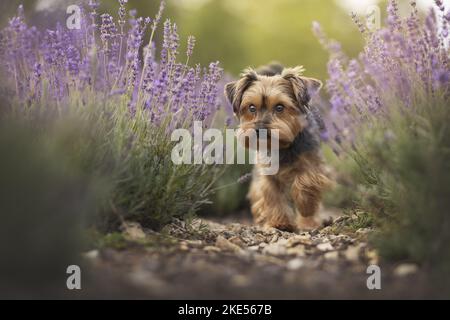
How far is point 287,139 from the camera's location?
5.43 metres

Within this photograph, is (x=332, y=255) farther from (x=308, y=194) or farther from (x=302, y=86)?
(x=302, y=86)


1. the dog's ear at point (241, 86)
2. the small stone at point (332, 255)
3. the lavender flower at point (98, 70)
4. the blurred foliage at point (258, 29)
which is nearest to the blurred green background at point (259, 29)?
the blurred foliage at point (258, 29)

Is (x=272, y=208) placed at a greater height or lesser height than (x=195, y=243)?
greater

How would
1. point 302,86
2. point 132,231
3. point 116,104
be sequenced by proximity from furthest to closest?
point 302,86 < point 116,104 < point 132,231

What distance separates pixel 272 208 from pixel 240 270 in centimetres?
287

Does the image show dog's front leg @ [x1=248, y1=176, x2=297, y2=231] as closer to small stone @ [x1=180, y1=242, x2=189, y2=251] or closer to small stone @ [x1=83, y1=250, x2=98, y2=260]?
small stone @ [x1=180, y1=242, x2=189, y2=251]

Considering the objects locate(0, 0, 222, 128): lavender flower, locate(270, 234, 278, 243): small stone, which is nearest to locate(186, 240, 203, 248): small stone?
locate(270, 234, 278, 243): small stone

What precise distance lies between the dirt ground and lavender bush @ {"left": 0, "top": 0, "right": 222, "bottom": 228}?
1.00ft

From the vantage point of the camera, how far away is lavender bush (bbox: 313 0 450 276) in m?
3.07

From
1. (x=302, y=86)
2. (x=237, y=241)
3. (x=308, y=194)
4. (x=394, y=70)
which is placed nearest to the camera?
(x=394, y=70)

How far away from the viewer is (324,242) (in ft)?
14.1

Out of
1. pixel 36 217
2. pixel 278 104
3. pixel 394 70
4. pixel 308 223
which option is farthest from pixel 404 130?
pixel 308 223
